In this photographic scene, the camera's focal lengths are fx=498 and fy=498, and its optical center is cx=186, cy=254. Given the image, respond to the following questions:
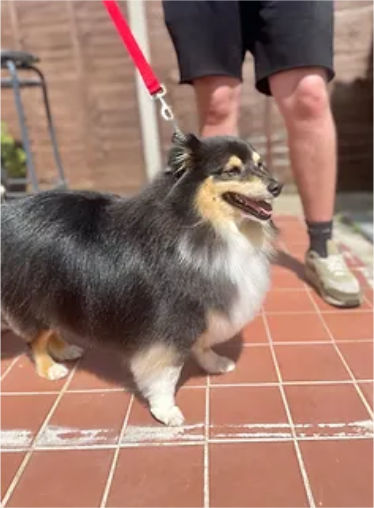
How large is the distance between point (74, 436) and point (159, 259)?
0.61m

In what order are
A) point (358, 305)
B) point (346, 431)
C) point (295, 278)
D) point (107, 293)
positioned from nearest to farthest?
1. point (346, 431)
2. point (107, 293)
3. point (358, 305)
4. point (295, 278)

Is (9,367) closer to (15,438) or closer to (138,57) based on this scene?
(15,438)

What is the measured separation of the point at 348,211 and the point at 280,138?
78cm

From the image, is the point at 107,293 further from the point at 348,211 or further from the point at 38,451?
the point at 348,211

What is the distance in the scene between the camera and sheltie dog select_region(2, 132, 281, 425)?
1.51 m

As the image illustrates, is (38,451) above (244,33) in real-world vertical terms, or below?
below

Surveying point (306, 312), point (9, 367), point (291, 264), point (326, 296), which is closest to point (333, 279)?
point (326, 296)

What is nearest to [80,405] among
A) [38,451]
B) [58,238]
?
[38,451]

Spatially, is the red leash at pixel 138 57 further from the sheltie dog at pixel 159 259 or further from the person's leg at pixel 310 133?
the person's leg at pixel 310 133

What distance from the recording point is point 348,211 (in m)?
3.76

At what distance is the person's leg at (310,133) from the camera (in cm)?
217

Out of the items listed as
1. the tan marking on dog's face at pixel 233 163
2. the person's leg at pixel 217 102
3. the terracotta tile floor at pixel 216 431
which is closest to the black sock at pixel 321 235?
the terracotta tile floor at pixel 216 431

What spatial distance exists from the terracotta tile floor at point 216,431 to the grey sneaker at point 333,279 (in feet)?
0.54

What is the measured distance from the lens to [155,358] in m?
1.56
